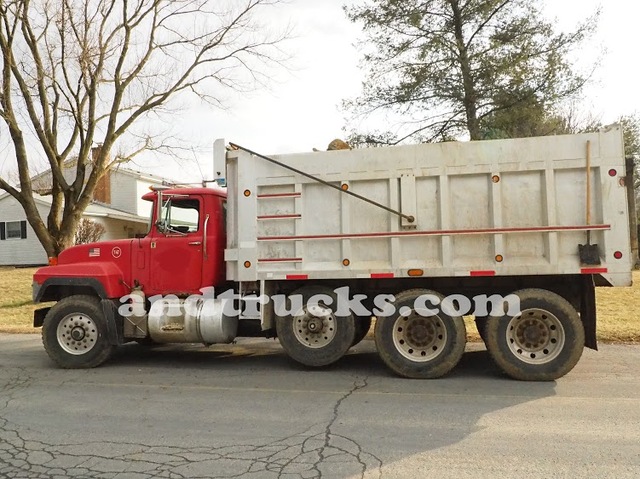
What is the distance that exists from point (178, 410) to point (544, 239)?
15.0ft

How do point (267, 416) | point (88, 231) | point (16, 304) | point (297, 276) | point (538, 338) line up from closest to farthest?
point (267, 416), point (538, 338), point (297, 276), point (16, 304), point (88, 231)

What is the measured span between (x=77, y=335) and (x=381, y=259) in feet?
14.2

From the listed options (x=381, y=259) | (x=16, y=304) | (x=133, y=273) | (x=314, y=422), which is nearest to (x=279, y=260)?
(x=381, y=259)

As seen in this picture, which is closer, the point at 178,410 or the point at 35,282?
the point at 178,410

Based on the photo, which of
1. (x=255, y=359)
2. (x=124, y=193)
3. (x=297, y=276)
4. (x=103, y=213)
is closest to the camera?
(x=297, y=276)

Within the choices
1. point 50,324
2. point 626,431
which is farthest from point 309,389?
point 50,324

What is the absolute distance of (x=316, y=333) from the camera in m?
7.10

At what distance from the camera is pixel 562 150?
6.38m

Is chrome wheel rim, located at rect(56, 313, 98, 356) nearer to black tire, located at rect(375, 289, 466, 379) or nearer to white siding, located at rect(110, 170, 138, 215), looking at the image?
black tire, located at rect(375, 289, 466, 379)

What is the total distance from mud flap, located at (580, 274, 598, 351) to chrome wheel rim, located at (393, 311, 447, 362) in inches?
68.7

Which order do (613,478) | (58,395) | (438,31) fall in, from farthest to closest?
(438,31) < (58,395) < (613,478)

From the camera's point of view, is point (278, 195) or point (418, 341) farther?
point (278, 195)

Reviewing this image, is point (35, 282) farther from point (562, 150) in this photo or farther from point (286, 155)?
point (562, 150)

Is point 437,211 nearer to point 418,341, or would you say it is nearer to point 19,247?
point 418,341
